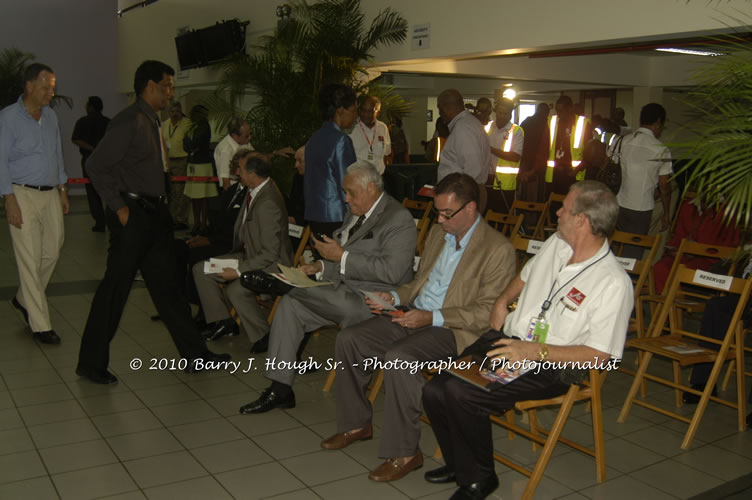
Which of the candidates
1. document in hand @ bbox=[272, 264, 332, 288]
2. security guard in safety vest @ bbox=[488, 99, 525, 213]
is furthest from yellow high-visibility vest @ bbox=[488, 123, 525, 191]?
document in hand @ bbox=[272, 264, 332, 288]

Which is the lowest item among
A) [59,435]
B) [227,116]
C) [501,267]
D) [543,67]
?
[59,435]

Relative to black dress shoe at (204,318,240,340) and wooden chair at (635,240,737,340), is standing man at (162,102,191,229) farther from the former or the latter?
wooden chair at (635,240,737,340)

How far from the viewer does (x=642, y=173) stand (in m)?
5.61

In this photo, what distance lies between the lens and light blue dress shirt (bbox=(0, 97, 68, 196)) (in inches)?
178

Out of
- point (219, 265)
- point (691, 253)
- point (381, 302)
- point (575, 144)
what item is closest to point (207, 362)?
point (219, 265)

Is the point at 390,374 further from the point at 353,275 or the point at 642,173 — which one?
the point at 642,173

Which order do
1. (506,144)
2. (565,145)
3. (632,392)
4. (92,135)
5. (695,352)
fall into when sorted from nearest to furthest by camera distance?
(695,352) → (632,392) → (506,144) → (565,145) → (92,135)

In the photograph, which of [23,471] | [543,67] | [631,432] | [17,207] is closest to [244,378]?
[23,471]

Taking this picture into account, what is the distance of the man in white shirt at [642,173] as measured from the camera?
5.57 metres

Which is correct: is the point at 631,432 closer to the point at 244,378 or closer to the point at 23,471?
the point at 244,378

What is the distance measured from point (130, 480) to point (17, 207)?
2.41 m

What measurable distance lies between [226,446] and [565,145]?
6.77 metres

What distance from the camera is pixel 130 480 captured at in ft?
9.73

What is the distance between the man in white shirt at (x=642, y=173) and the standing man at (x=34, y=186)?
434cm
